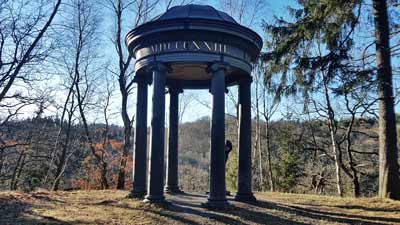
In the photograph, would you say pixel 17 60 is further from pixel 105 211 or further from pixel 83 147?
pixel 83 147

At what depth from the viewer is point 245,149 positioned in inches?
408

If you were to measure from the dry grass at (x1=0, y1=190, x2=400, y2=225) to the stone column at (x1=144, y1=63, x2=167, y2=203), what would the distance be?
1.34 ft

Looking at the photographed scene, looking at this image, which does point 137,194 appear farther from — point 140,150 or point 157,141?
point 157,141

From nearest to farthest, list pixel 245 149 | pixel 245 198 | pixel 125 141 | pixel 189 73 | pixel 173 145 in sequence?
pixel 245 198, pixel 245 149, pixel 189 73, pixel 173 145, pixel 125 141

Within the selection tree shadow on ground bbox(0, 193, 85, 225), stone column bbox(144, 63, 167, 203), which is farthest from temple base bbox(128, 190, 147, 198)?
tree shadow on ground bbox(0, 193, 85, 225)

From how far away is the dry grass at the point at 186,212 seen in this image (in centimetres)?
749

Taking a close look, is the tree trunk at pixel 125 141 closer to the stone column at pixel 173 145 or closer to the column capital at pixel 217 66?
the stone column at pixel 173 145

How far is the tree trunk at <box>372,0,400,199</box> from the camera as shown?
10672mm

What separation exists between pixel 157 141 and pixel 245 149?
2.77 meters

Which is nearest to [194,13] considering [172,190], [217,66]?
[217,66]

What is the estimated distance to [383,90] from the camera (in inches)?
430

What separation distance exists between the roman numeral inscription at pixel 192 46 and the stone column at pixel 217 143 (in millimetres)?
431

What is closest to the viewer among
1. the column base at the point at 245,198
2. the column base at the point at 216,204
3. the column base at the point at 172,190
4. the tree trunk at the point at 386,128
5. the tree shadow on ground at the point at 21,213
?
the tree shadow on ground at the point at 21,213

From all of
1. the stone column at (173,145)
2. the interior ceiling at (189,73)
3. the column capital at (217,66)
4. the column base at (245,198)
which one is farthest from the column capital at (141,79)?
the column base at (245,198)
